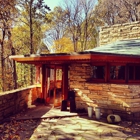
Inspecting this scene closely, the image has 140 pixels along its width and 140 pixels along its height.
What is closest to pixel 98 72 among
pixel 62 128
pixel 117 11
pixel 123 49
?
pixel 123 49

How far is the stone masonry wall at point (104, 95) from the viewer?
589cm

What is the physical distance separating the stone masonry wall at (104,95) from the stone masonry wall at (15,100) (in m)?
2.11

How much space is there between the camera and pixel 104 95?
6.33m

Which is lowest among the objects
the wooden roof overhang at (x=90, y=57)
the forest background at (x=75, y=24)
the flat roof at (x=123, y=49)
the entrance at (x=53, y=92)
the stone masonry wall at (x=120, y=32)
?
the entrance at (x=53, y=92)

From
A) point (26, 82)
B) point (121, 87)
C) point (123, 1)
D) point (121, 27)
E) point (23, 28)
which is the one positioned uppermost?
point (123, 1)

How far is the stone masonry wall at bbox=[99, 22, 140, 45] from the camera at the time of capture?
958cm

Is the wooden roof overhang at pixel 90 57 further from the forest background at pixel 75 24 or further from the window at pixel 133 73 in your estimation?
the forest background at pixel 75 24

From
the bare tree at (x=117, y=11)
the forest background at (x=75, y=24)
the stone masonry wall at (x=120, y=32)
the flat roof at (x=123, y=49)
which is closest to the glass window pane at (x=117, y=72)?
the flat roof at (x=123, y=49)

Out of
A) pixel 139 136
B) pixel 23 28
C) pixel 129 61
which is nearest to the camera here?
pixel 139 136

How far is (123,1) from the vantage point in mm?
21250

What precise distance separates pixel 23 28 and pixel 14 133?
41.2 ft

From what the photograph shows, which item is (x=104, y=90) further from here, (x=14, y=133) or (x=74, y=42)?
(x=74, y=42)

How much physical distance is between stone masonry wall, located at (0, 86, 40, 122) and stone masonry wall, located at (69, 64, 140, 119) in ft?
6.91

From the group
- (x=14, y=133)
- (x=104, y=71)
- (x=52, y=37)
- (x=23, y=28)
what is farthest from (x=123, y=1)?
(x=14, y=133)
